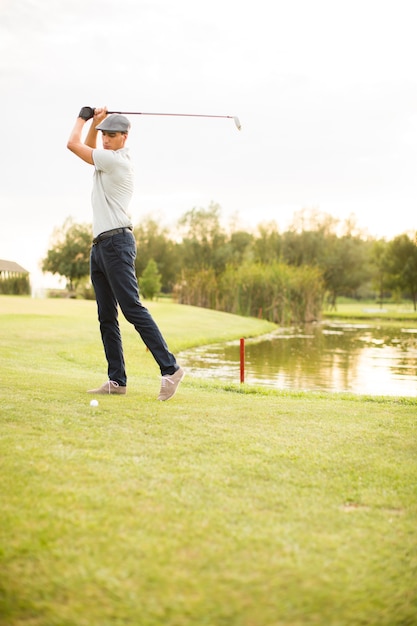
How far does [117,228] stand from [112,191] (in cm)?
35

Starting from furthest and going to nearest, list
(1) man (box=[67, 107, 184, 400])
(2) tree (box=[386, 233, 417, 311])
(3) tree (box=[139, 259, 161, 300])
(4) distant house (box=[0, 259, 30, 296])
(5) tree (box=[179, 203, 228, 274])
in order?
(5) tree (box=[179, 203, 228, 274])
(3) tree (box=[139, 259, 161, 300])
(2) tree (box=[386, 233, 417, 311])
(4) distant house (box=[0, 259, 30, 296])
(1) man (box=[67, 107, 184, 400])

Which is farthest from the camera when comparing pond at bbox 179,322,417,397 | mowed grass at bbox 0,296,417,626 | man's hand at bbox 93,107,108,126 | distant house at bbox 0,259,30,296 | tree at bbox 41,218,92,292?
tree at bbox 41,218,92,292

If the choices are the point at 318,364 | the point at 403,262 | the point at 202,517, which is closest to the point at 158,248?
the point at 403,262

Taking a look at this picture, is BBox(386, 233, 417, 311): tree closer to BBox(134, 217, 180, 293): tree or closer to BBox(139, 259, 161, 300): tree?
BBox(139, 259, 161, 300): tree

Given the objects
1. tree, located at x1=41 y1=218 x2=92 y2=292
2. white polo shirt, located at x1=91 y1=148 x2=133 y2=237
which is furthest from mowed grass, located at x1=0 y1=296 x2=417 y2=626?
tree, located at x1=41 y1=218 x2=92 y2=292

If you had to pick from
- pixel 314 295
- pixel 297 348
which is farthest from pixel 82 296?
pixel 297 348

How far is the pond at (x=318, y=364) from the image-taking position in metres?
11.4

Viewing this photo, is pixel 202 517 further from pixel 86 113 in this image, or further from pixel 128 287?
pixel 86 113

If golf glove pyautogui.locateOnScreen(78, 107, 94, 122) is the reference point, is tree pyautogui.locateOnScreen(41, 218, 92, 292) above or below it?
above

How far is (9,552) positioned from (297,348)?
17940 mm

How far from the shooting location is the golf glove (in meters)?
5.73

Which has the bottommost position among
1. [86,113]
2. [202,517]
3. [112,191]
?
[202,517]

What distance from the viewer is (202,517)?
107 inches

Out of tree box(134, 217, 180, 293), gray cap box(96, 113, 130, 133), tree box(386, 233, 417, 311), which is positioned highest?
tree box(134, 217, 180, 293)
